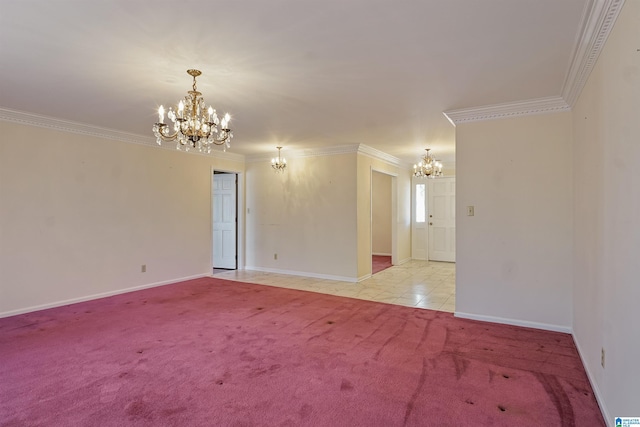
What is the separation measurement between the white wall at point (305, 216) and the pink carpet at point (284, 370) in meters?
2.06

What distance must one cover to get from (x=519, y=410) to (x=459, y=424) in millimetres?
480

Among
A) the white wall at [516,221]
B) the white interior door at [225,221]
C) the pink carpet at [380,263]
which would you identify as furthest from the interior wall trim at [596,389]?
the white interior door at [225,221]

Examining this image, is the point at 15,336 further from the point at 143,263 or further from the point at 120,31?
the point at 120,31

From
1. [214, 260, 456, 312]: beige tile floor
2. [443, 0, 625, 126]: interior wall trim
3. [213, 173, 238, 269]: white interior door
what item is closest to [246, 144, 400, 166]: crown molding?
[213, 173, 238, 269]: white interior door

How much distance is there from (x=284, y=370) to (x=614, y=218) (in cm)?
250

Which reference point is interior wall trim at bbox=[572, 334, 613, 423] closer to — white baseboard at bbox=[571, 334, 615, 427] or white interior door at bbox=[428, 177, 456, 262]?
white baseboard at bbox=[571, 334, 615, 427]

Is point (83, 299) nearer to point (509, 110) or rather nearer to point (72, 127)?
point (72, 127)

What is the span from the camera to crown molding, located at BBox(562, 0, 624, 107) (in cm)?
193

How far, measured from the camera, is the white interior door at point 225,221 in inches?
297

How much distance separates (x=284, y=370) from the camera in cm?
279

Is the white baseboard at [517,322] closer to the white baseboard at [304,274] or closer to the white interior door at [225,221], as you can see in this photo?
the white baseboard at [304,274]

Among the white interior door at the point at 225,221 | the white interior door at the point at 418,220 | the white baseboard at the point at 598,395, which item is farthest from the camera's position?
the white interior door at the point at 418,220

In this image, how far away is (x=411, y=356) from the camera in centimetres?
305

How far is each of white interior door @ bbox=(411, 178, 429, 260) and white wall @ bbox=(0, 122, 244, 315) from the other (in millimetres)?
5298
